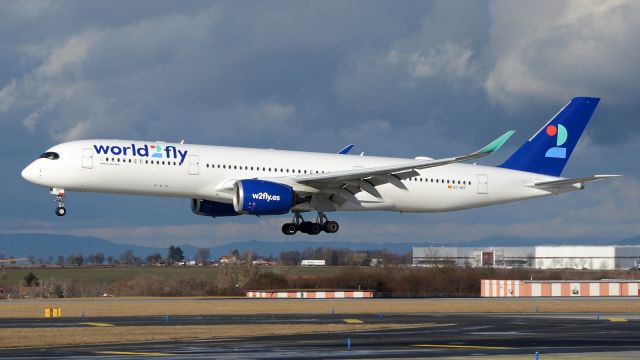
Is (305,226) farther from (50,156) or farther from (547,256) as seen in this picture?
(547,256)

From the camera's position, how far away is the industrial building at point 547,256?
148375 mm

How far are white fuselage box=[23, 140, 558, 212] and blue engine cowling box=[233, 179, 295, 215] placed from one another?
113 cm

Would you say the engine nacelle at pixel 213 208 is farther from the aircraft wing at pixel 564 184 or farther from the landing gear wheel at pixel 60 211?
the aircraft wing at pixel 564 184

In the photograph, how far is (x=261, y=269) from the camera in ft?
382

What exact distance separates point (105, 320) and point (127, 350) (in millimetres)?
17793

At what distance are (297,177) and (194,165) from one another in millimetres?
6173

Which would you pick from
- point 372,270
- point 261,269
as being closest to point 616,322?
point 372,270

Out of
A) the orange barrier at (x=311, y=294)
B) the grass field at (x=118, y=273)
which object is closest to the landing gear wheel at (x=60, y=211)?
the orange barrier at (x=311, y=294)

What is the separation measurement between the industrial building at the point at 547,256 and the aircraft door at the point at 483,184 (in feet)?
241

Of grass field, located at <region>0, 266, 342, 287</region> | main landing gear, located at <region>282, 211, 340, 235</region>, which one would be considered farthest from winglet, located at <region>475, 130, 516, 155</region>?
grass field, located at <region>0, 266, 342, 287</region>

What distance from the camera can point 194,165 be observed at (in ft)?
202

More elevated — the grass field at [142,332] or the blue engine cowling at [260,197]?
the blue engine cowling at [260,197]

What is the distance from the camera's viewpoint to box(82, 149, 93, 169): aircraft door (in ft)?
196

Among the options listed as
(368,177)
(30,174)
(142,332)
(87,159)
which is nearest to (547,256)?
(368,177)
